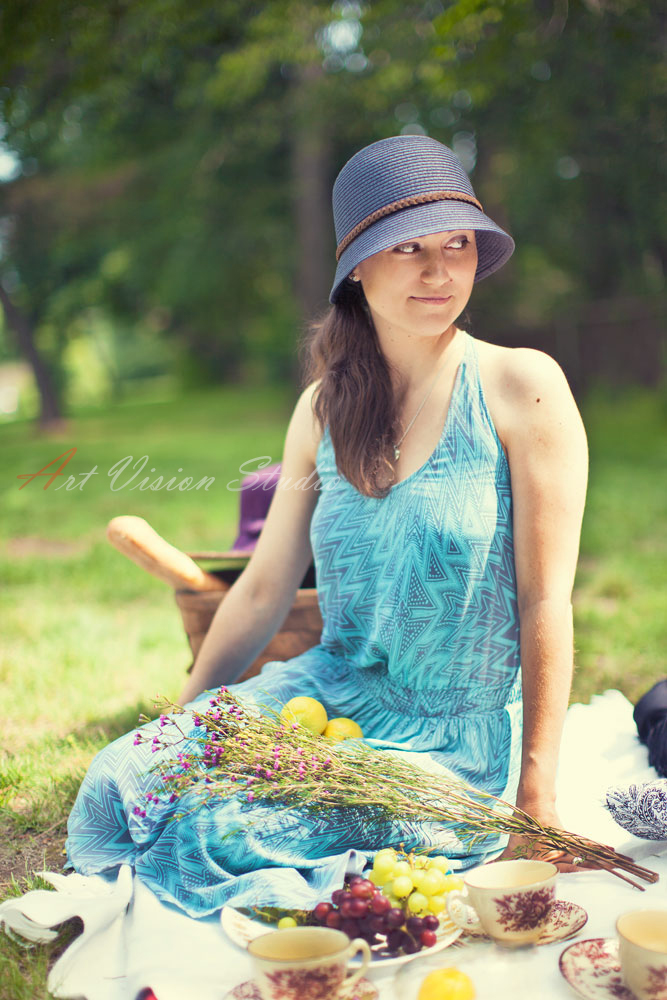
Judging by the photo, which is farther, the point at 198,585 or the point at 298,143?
the point at 298,143

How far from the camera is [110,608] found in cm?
599

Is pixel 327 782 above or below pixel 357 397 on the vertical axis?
below

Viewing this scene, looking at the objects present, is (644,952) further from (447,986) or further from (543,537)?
(543,537)

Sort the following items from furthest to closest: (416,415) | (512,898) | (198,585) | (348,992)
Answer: (198,585) → (416,415) → (512,898) → (348,992)

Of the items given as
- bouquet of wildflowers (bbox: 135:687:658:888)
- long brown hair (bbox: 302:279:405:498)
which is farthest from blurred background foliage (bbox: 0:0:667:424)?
bouquet of wildflowers (bbox: 135:687:658:888)

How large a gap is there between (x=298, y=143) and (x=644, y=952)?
50.7 ft

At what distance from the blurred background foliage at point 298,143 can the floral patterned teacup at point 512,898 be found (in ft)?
18.7

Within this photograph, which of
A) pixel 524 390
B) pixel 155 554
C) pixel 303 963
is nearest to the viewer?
pixel 303 963

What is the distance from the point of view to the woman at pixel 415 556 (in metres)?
2.21

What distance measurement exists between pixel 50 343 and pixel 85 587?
59.9 feet

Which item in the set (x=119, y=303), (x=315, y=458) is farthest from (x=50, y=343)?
(x=315, y=458)

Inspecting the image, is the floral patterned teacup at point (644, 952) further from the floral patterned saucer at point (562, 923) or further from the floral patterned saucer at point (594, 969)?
the floral patterned saucer at point (562, 923)

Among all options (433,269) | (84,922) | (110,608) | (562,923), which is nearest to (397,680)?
(562,923)

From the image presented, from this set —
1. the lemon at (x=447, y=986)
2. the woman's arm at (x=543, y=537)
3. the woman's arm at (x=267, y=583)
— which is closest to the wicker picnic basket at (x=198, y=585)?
the woman's arm at (x=267, y=583)
